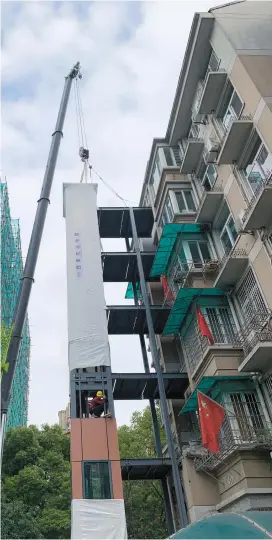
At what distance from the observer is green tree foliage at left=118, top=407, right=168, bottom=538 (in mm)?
29222

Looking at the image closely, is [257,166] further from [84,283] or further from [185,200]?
[84,283]

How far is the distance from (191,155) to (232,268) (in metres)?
8.33

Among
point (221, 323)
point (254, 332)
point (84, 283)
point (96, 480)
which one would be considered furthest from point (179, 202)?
point (96, 480)

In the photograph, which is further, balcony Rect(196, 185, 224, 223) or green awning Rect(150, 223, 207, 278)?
green awning Rect(150, 223, 207, 278)

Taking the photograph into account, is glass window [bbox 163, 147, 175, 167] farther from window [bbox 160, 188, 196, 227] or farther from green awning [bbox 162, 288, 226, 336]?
green awning [bbox 162, 288, 226, 336]

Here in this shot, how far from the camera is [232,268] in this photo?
20.7m

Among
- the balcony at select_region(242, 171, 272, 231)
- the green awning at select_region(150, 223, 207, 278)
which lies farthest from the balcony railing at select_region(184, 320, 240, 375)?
the balcony at select_region(242, 171, 272, 231)

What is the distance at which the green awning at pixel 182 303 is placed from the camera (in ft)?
73.8

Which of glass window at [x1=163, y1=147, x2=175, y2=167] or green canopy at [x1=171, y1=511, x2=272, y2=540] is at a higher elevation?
glass window at [x1=163, y1=147, x2=175, y2=167]

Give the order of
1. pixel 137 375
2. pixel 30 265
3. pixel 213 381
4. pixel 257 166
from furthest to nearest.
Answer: pixel 137 375
pixel 257 166
pixel 213 381
pixel 30 265

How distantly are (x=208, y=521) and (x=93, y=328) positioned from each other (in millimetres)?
13370

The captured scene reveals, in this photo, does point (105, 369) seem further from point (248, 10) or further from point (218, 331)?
point (248, 10)

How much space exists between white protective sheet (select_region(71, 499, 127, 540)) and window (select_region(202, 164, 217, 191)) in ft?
51.5

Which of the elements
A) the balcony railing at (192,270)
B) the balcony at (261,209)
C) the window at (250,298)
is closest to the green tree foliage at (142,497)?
the balcony railing at (192,270)
